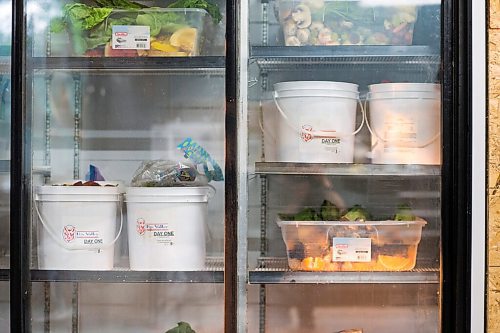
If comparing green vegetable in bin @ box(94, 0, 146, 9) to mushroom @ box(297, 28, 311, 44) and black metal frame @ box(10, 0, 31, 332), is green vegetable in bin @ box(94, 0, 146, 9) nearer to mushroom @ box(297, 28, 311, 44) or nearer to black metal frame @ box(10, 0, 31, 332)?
black metal frame @ box(10, 0, 31, 332)

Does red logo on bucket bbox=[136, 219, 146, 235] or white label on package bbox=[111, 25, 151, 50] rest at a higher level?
white label on package bbox=[111, 25, 151, 50]

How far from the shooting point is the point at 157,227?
206 centimetres

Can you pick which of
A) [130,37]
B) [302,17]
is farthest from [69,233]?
[302,17]

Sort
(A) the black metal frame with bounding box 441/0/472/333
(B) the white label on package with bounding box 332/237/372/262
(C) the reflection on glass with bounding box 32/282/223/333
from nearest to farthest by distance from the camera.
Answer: (A) the black metal frame with bounding box 441/0/472/333 → (B) the white label on package with bounding box 332/237/372/262 → (C) the reflection on glass with bounding box 32/282/223/333

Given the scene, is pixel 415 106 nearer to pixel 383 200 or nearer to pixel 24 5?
pixel 383 200

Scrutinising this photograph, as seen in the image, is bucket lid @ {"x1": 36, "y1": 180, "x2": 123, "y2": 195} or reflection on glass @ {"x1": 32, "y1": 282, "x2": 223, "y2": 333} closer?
bucket lid @ {"x1": 36, "y1": 180, "x2": 123, "y2": 195}

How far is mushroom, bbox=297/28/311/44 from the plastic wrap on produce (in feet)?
1.82

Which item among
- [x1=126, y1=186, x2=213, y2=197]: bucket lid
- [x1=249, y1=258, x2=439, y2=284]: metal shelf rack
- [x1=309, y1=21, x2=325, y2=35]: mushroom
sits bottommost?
[x1=249, y1=258, x2=439, y2=284]: metal shelf rack

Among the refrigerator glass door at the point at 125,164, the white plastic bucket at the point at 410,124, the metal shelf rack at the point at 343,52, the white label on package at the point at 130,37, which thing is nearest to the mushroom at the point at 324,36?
the metal shelf rack at the point at 343,52

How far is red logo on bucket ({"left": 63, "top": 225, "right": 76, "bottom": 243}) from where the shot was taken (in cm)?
208

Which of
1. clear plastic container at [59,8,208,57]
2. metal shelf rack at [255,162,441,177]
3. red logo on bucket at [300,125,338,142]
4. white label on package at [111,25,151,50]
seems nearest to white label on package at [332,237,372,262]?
metal shelf rack at [255,162,441,177]

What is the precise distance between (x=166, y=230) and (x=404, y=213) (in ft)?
2.58

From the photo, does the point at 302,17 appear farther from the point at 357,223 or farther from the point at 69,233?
the point at 69,233

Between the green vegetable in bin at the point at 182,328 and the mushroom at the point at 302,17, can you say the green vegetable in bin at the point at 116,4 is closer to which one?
the mushroom at the point at 302,17
